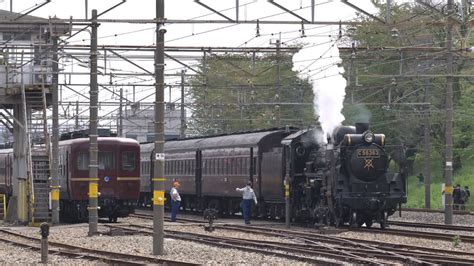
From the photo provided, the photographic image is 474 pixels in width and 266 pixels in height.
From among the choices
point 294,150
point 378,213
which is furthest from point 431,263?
point 294,150

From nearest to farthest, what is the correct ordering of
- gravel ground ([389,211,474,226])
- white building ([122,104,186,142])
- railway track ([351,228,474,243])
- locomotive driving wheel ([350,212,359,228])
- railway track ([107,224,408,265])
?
railway track ([107,224,408,265]) → railway track ([351,228,474,243]) → locomotive driving wheel ([350,212,359,228]) → gravel ground ([389,211,474,226]) → white building ([122,104,186,142])

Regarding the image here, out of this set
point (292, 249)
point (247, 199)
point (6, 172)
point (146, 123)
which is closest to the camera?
point (292, 249)

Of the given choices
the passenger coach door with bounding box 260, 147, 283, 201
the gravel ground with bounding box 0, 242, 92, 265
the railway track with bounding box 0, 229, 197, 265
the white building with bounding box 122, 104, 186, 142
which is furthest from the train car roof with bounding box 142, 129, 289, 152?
the gravel ground with bounding box 0, 242, 92, 265

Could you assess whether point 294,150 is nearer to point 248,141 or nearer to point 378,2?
point 248,141

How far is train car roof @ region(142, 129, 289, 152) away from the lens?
113ft

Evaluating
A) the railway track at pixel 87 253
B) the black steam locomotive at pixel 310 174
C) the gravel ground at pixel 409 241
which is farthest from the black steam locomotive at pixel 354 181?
the railway track at pixel 87 253

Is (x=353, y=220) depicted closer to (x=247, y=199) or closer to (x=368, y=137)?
(x=368, y=137)

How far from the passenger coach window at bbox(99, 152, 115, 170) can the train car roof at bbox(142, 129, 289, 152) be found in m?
4.65

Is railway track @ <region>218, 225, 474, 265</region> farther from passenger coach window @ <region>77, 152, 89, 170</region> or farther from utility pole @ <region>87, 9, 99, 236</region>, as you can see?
passenger coach window @ <region>77, 152, 89, 170</region>

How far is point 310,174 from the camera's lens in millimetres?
29734

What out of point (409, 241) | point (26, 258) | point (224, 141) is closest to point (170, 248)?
point (26, 258)

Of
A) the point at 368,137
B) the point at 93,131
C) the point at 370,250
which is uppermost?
the point at 93,131

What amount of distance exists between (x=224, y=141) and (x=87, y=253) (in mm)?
17669

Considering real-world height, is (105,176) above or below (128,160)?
below
